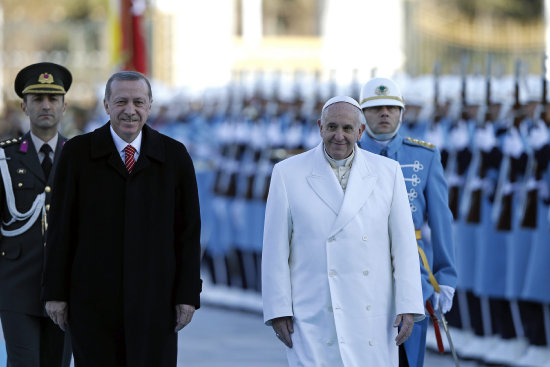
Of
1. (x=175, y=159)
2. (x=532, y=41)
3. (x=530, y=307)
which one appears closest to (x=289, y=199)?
(x=175, y=159)

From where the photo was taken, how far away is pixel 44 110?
652 cm

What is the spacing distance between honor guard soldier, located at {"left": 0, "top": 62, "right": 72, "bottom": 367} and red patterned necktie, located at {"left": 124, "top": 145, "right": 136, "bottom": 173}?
3.19ft

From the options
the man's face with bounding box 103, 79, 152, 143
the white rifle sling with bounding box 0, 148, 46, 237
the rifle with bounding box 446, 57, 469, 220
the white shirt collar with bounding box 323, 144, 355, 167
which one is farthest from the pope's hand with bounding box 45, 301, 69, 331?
the rifle with bounding box 446, 57, 469, 220

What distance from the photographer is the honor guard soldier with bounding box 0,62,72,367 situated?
6.26 meters

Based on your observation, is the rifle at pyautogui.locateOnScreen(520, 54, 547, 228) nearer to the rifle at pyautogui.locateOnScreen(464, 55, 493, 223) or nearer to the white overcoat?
the rifle at pyautogui.locateOnScreen(464, 55, 493, 223)

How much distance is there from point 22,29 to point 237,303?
56.0ft

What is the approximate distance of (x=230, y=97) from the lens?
1577 centimetres

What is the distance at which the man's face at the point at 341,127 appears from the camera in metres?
5.55

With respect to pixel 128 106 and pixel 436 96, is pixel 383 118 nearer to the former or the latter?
pixel 128 106

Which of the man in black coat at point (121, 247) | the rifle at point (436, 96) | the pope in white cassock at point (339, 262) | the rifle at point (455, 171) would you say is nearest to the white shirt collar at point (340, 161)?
the pope in white cassock at point (339, 262)

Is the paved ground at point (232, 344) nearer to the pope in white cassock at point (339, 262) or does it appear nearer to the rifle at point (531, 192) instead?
the rifle at point (531, 192)

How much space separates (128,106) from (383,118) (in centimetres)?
160

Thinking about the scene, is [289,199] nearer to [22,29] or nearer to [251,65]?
[251,65]

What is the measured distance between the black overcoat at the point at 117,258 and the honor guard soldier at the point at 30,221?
2.80 feet
